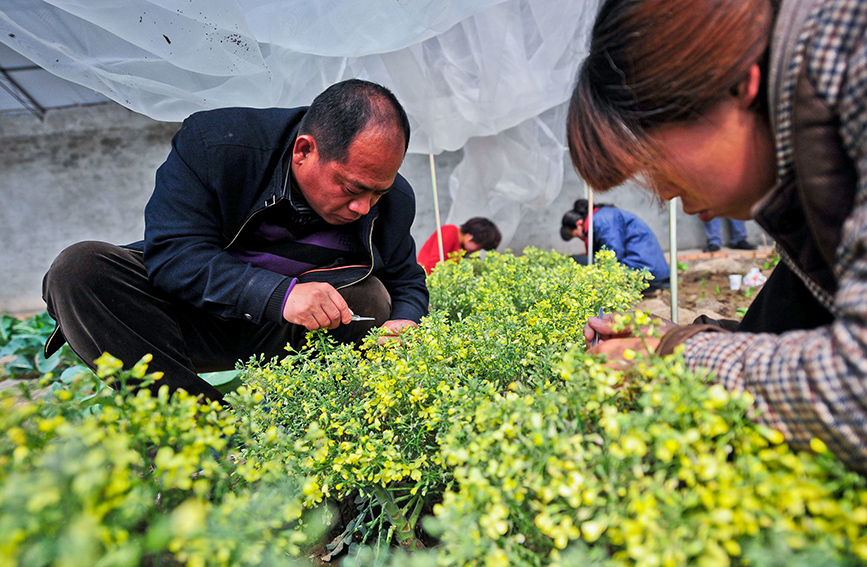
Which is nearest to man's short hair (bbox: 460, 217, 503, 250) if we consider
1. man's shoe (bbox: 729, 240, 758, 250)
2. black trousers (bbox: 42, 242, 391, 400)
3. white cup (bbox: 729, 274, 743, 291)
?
white cup (bbox: 729, 274, 743, 291)

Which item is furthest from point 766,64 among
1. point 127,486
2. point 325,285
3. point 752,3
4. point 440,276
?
point 440,276

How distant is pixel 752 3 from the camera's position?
0.92 meters

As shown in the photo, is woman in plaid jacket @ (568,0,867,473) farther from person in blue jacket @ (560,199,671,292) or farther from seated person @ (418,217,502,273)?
person in blue jacket @ (560,199,671,292)

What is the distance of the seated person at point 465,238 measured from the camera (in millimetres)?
5156

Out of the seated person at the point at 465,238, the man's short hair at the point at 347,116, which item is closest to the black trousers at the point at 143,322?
the man's short hair at the point at 347,116

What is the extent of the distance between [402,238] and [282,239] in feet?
1.91

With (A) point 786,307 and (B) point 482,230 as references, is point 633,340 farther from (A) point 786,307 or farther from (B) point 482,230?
(B) point 482,230

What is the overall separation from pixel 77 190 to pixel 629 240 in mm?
8956

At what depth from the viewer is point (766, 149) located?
993 millimetres

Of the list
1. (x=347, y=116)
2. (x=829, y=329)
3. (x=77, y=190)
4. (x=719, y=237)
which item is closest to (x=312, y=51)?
(x=347, y=116)

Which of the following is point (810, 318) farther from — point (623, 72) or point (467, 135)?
point (467, 135)

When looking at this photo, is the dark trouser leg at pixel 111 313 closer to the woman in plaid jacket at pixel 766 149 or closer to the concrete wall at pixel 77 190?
the woman in plaid jacket at pixel 766 149

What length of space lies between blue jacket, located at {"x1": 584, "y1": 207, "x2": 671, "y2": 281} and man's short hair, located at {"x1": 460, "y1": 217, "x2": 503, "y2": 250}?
1.12 m

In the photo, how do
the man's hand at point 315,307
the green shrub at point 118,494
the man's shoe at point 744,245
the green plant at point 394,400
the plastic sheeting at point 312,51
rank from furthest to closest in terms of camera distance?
the man's shoe at point 744,245
the plastic sheeting at point 312,51
the man's hand at point 315,307
the green plant at point 394,400
the green shrub at point 118,494
